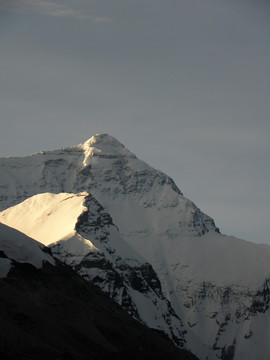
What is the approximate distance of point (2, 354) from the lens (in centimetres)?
19762
